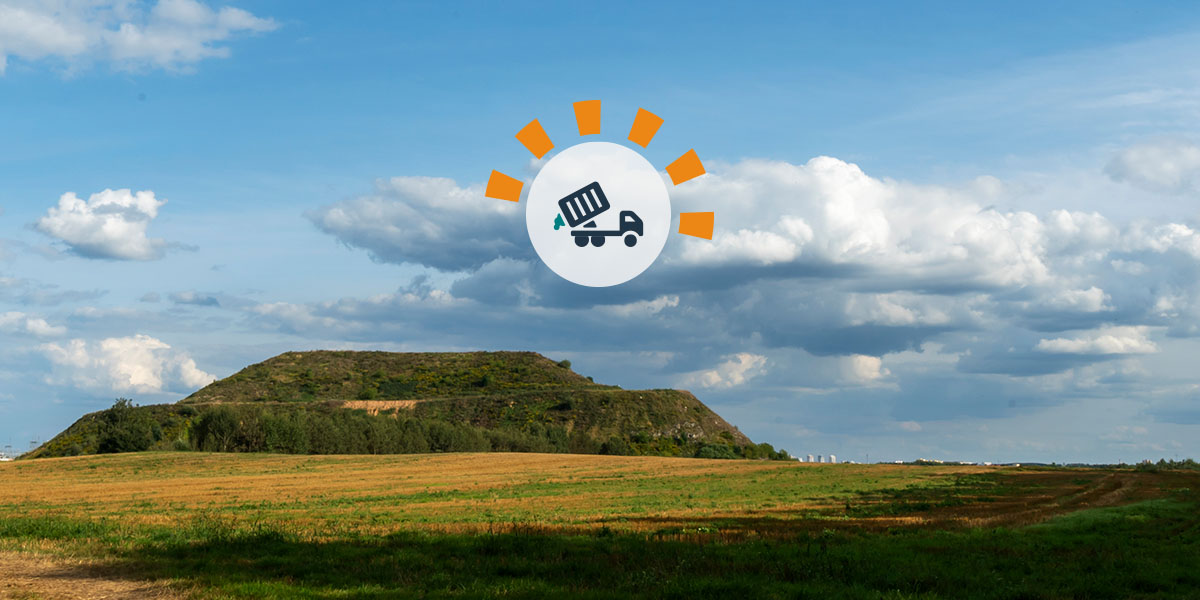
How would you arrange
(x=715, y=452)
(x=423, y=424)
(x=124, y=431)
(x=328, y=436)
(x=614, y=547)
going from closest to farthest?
(x=614, y=547) < (x=124, y=431) < (x=328, y=436) < (x=423, y=424) < (x=715, y=452)

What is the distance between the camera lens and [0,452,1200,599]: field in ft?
53.6

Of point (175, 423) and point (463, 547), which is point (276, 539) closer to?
point (463, 547)

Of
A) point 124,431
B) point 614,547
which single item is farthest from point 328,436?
point 614,547

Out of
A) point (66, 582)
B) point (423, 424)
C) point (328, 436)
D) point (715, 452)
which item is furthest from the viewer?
point (715, 452)

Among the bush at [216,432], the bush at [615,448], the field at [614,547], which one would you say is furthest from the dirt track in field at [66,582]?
the bush at [615,448]

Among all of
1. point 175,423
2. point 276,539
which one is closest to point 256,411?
point 175,423

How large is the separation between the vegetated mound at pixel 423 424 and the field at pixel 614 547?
62.6 meters

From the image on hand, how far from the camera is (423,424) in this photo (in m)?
127

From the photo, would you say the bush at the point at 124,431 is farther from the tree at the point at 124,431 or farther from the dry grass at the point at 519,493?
the dry grass at the point at 519,493

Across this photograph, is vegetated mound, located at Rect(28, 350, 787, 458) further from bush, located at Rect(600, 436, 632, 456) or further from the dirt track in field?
the dirt track in field

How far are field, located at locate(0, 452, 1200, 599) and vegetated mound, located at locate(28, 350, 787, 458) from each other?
62.6 metres

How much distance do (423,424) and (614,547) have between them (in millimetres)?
109501

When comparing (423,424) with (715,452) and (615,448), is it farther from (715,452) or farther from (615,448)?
(715,452)

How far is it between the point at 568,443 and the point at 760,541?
121886mm
